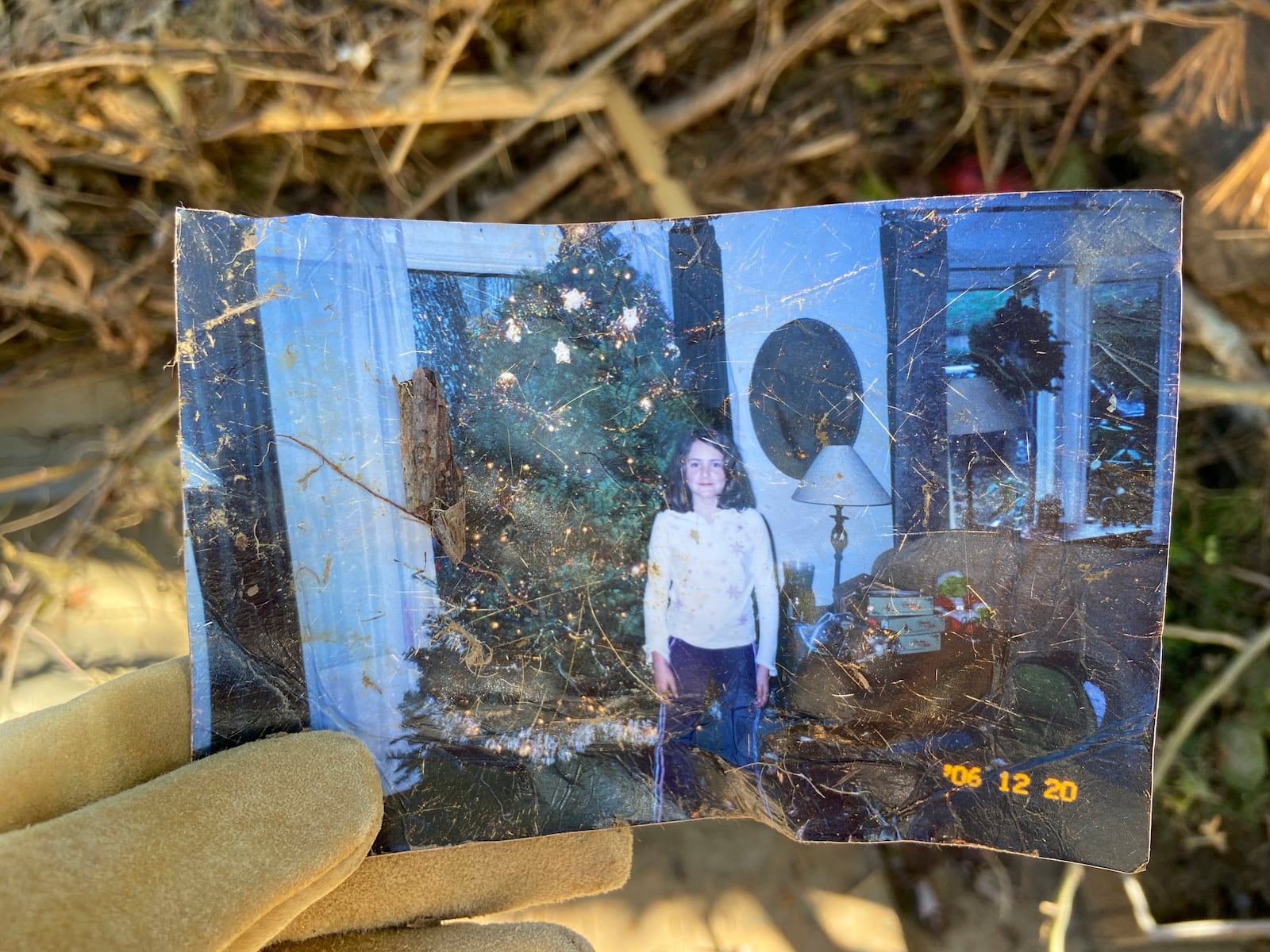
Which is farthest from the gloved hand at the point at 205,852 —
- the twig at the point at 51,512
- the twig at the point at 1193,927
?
the twig at the point at 1193,927

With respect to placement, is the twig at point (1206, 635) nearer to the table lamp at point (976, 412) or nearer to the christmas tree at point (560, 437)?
the table lamp at point (976, 412)

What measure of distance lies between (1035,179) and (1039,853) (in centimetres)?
97

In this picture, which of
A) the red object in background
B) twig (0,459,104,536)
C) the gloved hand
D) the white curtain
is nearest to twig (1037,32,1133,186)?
the red object in background

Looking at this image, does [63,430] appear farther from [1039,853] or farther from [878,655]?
[1039,853]

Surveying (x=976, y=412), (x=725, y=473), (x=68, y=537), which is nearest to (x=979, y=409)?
(x=976, y=412)

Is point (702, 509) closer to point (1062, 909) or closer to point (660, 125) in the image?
point (660, 125)

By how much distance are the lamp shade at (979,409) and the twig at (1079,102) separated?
61cm

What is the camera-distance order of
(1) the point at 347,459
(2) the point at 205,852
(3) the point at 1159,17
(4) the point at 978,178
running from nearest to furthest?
(2) the point at 205,852 < (1) the point at 347,459 < (3) the point at 1159,17 < (4) the point at 978,178

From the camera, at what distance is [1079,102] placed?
3.65 ft

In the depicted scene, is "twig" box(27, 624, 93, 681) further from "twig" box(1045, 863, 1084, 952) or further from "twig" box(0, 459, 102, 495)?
"twig" box(1045, 863, 1084, 952)

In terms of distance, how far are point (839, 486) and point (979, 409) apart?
16 centimetres

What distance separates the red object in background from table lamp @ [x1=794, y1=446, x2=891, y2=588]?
66cm

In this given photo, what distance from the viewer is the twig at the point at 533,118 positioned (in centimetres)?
106

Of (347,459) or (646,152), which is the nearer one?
(347,459)
